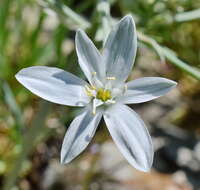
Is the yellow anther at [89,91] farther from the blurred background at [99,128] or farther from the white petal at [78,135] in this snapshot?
the blurred background at [99,128]

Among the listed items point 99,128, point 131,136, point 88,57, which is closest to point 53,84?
point 88,57

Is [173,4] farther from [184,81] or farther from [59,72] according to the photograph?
[184,81]

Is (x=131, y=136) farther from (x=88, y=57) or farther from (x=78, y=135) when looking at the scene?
(x=88, y=57)

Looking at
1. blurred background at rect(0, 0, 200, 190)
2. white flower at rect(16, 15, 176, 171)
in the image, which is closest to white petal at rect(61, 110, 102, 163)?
white flower at rect(16, 15, 176, 171)

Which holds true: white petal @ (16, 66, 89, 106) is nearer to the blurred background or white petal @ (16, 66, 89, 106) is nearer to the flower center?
the flower center

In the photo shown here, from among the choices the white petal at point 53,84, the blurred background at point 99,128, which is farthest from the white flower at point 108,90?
the blurred background at point 99,128
